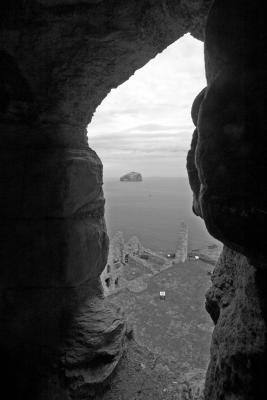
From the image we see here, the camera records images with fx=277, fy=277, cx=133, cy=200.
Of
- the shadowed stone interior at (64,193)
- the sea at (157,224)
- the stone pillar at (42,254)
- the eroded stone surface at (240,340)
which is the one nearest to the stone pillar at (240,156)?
the eroded stone surface at (240,340)

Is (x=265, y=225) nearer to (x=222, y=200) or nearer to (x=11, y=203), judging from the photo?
(x=222, y=200)

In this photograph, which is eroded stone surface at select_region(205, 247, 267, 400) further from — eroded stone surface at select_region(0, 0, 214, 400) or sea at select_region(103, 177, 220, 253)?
sea at select_region(103, 177, 220, 253)

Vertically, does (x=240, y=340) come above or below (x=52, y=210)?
below

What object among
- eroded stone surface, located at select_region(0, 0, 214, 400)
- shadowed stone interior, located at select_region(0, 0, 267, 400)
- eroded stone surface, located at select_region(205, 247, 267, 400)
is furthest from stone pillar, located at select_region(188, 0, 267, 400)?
eroded stone surface, located at select_region(0, 0, 214, 400)

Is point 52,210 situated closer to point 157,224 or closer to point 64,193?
point 64,193

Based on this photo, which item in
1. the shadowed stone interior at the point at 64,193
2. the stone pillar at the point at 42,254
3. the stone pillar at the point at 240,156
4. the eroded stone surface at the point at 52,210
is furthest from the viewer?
the stone pillar at the point at 42,254

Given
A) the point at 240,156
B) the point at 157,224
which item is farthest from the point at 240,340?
the point at 157,224

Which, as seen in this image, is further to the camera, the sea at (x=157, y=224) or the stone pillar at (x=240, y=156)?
the sea at (x=157, y=224)

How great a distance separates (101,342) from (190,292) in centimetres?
627

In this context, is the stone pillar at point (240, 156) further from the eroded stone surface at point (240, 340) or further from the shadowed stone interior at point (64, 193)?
the shadowed stone interior at point (64, 193)

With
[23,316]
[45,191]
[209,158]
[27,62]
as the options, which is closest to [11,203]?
[45,191]

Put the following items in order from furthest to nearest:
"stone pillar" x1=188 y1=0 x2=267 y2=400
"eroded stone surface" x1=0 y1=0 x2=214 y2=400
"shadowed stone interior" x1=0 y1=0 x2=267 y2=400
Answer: "eroded stone surface" x1=0 y1=0 x2=214 y2=400, "shadowed stone interior" x1=0 y1=0 x2=267 y2=400, "stone pillar" x1=188 y1=0 x2=267 y2=400

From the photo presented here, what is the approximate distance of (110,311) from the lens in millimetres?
3805

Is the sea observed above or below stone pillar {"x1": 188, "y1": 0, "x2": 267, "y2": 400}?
below
